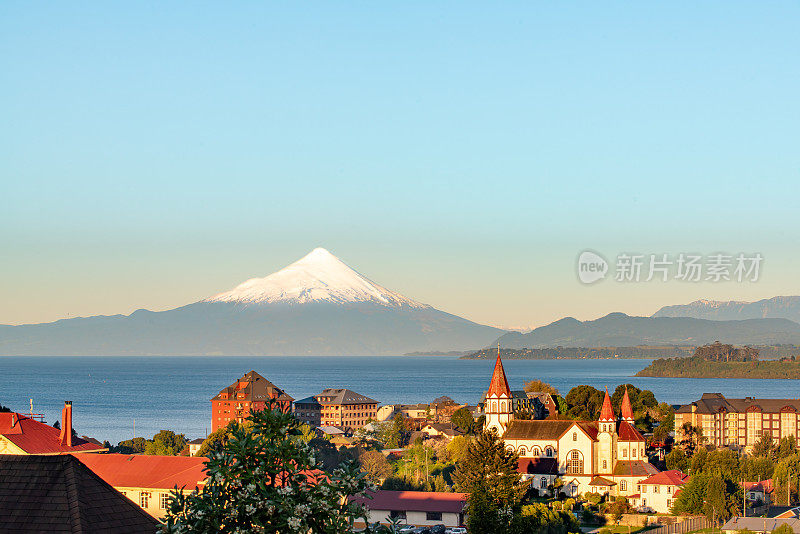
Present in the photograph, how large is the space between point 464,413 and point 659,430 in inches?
866

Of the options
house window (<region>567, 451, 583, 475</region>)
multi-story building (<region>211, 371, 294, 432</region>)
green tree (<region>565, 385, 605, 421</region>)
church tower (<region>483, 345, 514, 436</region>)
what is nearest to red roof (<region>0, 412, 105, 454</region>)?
house window (<region>567, 451, 583, 475</region>)

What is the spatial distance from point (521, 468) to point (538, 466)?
1.18 metres

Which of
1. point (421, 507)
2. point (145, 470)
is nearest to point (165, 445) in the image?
point (421, 507)

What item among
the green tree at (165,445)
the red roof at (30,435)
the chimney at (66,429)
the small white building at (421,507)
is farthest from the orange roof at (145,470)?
the green tree at (165,445)

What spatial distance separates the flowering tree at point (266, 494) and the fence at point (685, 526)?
138 feet

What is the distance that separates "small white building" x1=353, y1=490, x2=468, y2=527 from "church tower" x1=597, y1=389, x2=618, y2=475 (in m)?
15.3

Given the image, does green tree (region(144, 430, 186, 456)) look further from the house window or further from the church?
the house window

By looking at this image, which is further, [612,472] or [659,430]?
[659,430]

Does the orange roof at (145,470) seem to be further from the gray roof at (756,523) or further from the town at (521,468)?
the gray roof at (756,523)

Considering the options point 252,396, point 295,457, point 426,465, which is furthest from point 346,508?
point 252,396

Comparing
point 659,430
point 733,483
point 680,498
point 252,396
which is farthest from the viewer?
point 252,396

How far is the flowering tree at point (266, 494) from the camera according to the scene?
49.3 feet

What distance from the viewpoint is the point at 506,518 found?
48.2 meters

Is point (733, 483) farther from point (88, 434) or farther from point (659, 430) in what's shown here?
point (88, 434)
